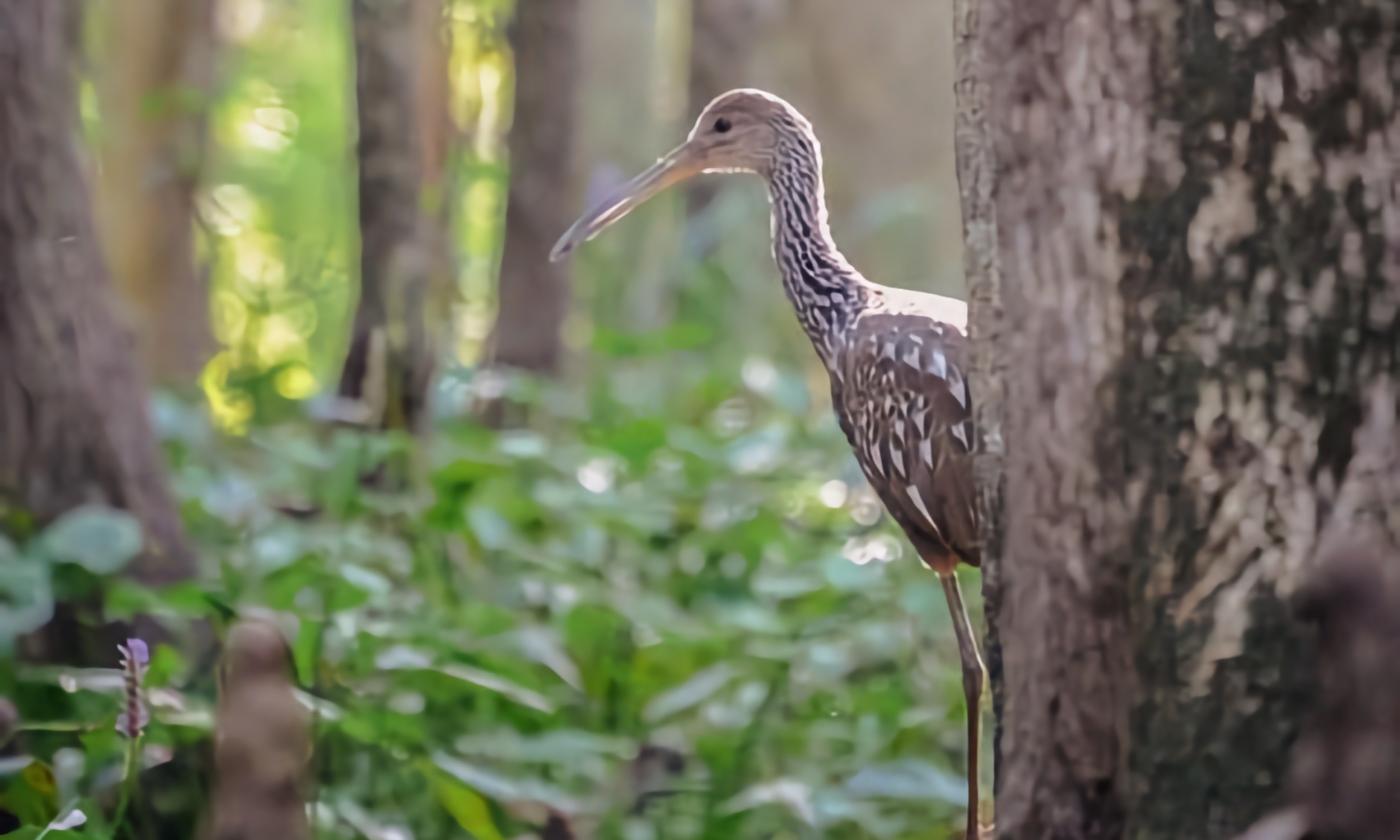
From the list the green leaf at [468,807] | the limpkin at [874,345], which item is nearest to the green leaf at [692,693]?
the limpkin at [874,345]

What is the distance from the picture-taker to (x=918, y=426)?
4785 mm

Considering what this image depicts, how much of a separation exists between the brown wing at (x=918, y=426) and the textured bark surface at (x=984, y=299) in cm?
117

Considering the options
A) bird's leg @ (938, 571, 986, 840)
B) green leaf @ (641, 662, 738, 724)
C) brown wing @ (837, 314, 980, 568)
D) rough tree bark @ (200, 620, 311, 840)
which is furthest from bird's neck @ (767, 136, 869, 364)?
rough tree bark @ (200, 620, 311, 840)

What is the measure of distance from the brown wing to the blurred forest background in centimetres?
55

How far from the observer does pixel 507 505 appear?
21.9 feet

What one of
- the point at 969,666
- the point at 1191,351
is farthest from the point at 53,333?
the point at 1191,351

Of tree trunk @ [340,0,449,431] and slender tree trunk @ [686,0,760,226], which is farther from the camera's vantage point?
slender tree trunk @ [686,0,760,226]

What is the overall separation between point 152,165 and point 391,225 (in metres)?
5.55

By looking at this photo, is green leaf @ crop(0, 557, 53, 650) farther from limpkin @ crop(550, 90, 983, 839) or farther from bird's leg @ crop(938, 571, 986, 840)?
bird's leg @ crop(938, 571, 986, 840)

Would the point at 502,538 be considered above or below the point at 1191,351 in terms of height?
below

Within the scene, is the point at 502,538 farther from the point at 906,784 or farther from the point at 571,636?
the point at 906,784

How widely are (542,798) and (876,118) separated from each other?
899cm

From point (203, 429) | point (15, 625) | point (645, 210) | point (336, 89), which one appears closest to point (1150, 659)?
point (15, 625)

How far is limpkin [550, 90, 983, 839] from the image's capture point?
4.71 meters
